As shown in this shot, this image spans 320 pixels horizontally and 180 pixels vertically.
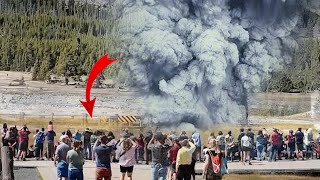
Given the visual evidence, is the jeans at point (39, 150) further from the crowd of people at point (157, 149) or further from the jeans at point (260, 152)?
the jeans at point (260, 152)

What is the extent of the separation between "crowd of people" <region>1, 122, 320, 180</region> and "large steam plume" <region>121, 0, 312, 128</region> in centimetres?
106

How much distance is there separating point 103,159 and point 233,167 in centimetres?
418

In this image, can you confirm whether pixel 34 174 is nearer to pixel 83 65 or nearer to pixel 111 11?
pixel 83 65

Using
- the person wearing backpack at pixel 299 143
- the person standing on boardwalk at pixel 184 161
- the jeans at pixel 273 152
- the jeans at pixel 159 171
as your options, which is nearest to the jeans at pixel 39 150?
the jeans at pixel 159 171

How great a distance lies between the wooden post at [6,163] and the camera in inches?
560

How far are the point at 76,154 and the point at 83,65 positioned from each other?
4.37 m

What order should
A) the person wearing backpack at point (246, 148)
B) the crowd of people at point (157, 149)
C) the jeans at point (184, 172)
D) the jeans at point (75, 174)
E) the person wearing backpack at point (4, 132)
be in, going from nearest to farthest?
the jeans at point (75, 174)
the crowd of people at point (157, 149)
the jeans at point (184, 172)
the person wearing backpack at point (4, 132)
the person wearing backpack at point (246, 148)

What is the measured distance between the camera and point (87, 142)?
657 inches

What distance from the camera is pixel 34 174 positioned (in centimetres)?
1586

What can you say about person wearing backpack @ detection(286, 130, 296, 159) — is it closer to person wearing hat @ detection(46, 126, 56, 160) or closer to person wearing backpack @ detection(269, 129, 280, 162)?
person wearing backpack @ detection(269, 129, 280, 162)

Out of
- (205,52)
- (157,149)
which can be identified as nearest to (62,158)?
(157,149)

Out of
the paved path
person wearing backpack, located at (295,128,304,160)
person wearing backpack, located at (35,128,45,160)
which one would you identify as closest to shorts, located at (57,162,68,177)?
the paved path

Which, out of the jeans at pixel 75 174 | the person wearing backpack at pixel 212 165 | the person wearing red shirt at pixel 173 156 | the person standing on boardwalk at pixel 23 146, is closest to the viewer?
the person wearing backpack at pixel 212 165

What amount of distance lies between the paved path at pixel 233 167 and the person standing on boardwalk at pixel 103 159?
157 centimetres
